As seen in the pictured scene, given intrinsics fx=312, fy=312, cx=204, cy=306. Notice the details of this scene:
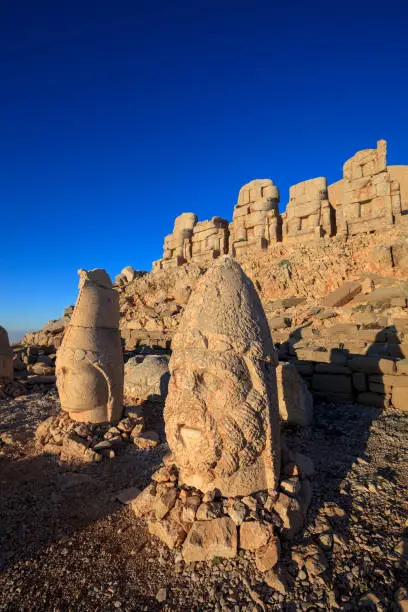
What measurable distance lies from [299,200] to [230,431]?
1623 cm

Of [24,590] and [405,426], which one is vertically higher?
[405,426]

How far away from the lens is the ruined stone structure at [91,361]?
4754 mm

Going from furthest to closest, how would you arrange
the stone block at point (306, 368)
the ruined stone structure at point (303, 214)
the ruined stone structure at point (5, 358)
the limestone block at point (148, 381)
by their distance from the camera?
the ruined stone structure at point (303, 214) → the ruined stone structure at point (5, 358) → the stone block at point (306, 368) → the limestone block at point (148, 381)

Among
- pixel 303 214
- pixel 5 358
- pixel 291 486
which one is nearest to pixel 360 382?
pixel 291 486

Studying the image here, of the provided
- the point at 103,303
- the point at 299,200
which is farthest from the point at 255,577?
the point at 299,200

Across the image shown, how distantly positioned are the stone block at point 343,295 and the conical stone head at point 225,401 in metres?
10.1

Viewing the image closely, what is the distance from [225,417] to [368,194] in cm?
1540

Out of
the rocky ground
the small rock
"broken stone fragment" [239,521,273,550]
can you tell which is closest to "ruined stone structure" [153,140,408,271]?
the rocky ground

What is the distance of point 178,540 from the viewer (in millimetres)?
2377

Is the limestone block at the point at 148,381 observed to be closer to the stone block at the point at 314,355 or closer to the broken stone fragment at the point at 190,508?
the stone block at the point at 314,355

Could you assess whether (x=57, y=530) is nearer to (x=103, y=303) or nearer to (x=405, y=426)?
(x=103, y=303)

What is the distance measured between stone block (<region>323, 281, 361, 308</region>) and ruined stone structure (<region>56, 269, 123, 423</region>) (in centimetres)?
926

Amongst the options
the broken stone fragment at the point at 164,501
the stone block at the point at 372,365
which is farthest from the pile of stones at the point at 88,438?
the stone block at the point at 372,365

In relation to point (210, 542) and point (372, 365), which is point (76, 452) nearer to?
point (210, 542)
